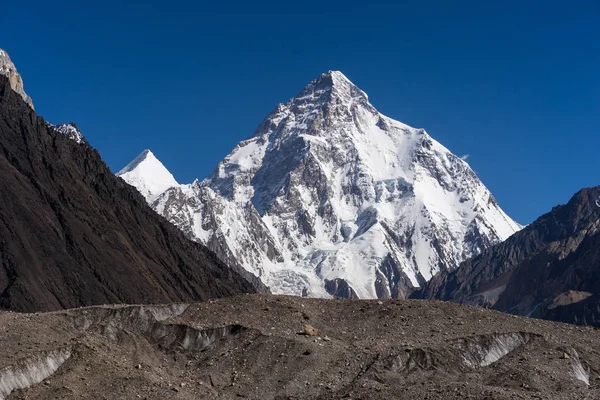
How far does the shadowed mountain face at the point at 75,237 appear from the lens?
114312 millimetres

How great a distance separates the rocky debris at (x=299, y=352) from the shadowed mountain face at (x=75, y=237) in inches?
2574

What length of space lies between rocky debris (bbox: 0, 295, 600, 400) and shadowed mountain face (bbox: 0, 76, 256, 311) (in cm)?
6538

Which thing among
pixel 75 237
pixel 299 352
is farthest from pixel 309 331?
pixel 75 237

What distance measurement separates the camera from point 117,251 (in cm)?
13675

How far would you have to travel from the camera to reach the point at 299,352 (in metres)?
39.7

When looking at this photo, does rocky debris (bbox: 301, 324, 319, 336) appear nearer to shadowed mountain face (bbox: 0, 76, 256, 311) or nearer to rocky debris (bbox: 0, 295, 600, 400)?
rocky debris (bbox: 0, 295, 600, 400)

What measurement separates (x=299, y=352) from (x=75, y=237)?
3690 inches

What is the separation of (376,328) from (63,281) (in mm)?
79668

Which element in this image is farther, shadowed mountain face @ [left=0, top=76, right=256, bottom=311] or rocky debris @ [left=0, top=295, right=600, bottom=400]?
shadowed mountain face @ [left=0, top=76, right=256, bottom=311]

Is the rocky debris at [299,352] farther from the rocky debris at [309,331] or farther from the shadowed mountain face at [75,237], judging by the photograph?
the shadowed mountain face at [75,237]

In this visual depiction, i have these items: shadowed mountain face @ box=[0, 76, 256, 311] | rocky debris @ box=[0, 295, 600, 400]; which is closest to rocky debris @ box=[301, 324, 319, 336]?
rocky debris @ box=[0, 295, 600, 400]

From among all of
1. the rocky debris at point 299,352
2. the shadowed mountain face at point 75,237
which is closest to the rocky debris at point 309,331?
the rocky debris at point 299,352

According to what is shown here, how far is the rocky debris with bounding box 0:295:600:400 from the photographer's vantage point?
35344 millimetres

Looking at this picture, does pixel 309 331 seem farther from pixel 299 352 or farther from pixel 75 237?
pixel 75 237
